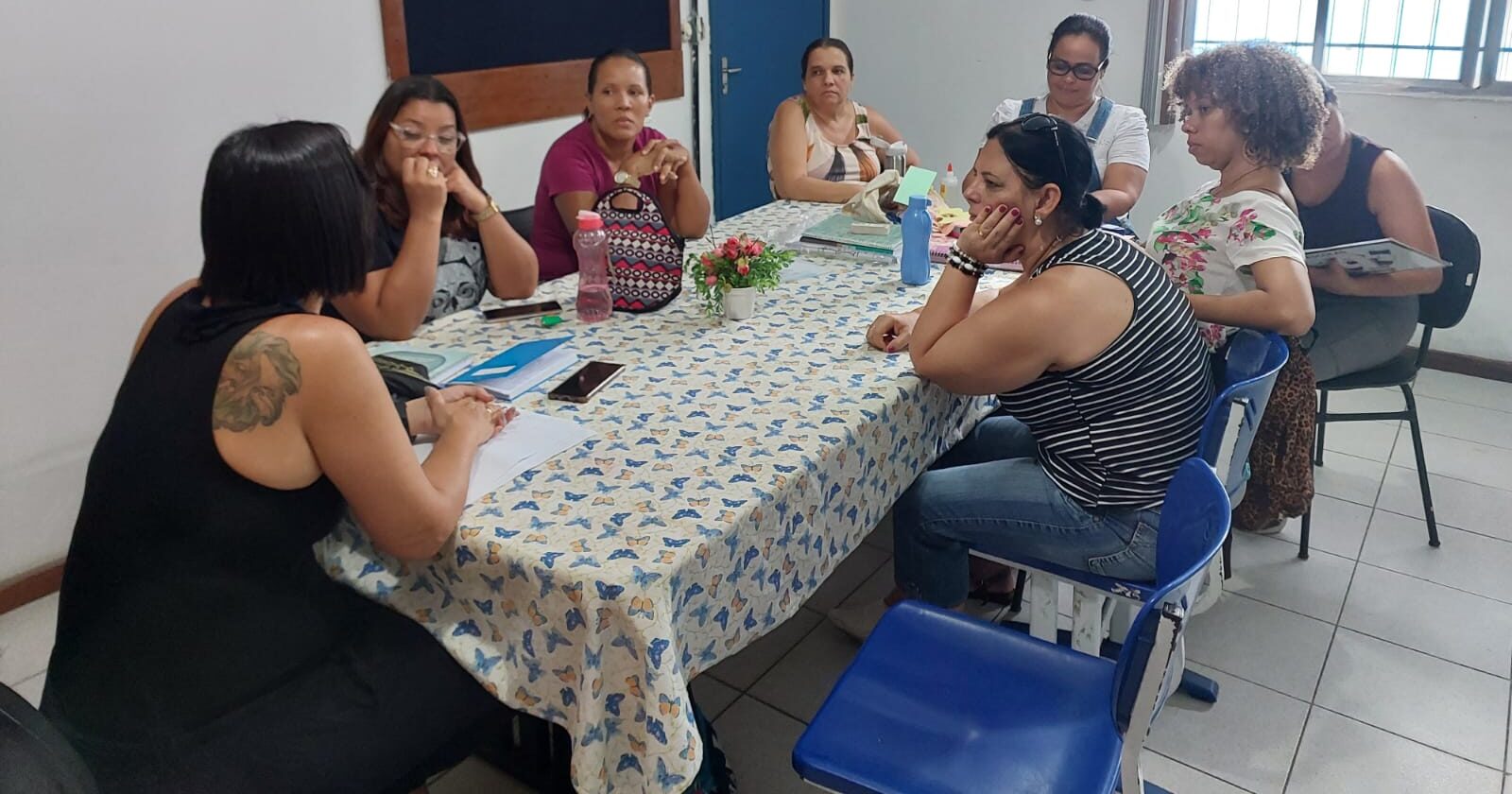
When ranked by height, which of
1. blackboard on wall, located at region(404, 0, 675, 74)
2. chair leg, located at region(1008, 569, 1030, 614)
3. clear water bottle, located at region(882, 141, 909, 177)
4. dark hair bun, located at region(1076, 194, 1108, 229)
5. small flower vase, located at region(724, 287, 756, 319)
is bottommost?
chair leg, located at region(1008, 569, 1030, 614)

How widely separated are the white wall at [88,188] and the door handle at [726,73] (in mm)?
2209

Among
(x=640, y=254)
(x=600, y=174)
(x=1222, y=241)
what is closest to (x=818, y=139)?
(x=600, y=174)

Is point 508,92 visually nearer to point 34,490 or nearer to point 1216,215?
point 34,490

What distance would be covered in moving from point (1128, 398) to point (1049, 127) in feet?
1.52

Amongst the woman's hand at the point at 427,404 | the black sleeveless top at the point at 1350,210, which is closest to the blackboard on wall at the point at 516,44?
the woman's hand at the point at 427,404

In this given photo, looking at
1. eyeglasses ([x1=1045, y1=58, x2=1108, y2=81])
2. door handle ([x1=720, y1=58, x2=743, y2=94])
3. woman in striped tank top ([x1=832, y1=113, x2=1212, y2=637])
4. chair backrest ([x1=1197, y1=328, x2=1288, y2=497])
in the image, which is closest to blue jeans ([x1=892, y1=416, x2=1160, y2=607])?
woman in striped tank top ([x1=832, y1=113, x2=1212, y2=637])

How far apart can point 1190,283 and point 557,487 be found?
1.41 m

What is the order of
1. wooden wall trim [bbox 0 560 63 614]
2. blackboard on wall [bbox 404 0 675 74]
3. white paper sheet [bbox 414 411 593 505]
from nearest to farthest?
white paper sheet [bbox 414 411 593 505] → wooden wall trim [bbox 0 560 63 614] → blackboard on wall [bbox 404 0 675 74]

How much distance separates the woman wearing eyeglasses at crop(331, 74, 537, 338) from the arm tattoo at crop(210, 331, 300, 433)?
0.64 m

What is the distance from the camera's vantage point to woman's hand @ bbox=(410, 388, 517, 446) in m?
1.46

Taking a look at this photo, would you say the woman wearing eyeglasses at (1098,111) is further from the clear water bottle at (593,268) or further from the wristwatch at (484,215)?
the wristwatch at (484,215)

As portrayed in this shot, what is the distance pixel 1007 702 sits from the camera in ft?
4.72

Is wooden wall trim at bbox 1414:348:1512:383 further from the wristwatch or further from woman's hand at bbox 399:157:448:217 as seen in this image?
woman's hand at bbox 399:157:448:217

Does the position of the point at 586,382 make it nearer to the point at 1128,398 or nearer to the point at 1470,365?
the point at 1128,398
